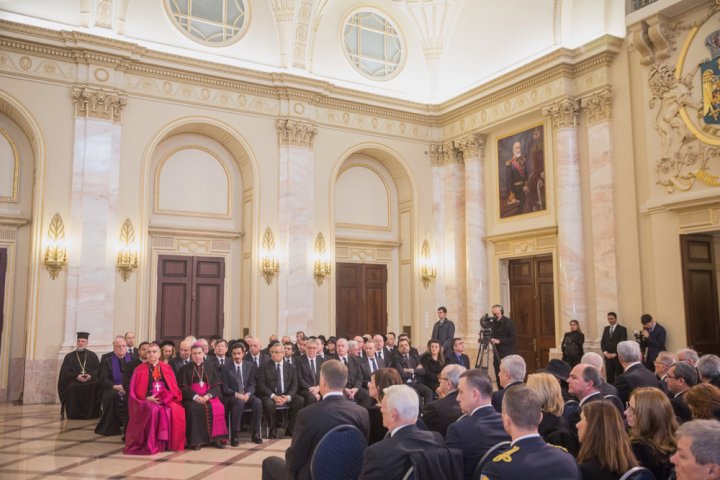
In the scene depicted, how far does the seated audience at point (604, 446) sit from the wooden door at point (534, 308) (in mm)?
10673

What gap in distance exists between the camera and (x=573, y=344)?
38.6 feet

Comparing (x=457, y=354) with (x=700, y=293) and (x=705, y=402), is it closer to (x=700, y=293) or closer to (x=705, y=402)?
(x=700, y=293)

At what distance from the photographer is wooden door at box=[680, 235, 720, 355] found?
10828mm

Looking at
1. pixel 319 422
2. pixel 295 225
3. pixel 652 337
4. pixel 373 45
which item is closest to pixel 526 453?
pixel 319 422

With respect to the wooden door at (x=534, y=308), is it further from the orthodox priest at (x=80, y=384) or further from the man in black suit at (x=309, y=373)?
the orthodox priest at (x=80, y=384)

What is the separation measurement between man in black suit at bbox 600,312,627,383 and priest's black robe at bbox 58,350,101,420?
29.5ft

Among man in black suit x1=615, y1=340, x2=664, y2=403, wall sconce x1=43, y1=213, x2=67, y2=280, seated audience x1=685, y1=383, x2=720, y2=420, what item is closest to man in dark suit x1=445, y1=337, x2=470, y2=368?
man in black suit x1=615, y1=340, x2=664, y2=403

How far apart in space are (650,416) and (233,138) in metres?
11.7

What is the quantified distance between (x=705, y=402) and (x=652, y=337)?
24.4 feet

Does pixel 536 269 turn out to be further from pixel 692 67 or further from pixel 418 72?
pixel 418 72

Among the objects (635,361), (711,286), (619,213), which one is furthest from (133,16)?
(711,286)

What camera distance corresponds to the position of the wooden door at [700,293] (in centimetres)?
1083

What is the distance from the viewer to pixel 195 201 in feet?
45.7

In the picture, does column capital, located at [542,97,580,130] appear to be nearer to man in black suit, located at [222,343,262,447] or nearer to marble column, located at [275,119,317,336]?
marble column, located at [275,119,317,336]
